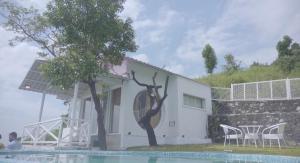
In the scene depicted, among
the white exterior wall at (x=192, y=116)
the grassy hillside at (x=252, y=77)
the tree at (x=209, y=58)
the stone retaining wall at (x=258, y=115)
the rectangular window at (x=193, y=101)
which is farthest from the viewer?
the tree at (x=209, y=58)

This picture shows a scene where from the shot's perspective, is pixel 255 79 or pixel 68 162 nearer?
pixel 68 162

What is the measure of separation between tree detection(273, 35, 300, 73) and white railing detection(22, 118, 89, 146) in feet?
69.6

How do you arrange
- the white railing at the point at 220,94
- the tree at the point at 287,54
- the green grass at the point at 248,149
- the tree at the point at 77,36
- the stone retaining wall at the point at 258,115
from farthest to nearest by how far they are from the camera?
the tree at the point at 287,54, the white railing at the point at 220,94, the stone retaining wall at the point at 258,115, the tree at the point at 77,36, the green grass at the point at 248,149

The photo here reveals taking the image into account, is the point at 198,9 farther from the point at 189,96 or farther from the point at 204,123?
the point at 204,123

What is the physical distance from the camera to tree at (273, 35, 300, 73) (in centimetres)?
2789

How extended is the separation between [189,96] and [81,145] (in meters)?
8.15

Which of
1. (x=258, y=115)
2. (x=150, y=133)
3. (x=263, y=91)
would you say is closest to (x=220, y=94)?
(x=263, y=91)

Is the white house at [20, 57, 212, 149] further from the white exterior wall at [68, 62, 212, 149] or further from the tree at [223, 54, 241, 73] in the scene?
the tree at [223, 54, 241, 73]

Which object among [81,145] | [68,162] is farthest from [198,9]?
[68,162]

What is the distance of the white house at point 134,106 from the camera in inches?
598

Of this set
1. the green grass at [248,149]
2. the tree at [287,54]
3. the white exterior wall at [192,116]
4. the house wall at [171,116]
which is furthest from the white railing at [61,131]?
the tree at [287,54]

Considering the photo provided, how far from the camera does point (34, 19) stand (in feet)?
44.1

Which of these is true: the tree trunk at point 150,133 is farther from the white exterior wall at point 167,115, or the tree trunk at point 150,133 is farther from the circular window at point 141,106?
the circular window at point 141,106

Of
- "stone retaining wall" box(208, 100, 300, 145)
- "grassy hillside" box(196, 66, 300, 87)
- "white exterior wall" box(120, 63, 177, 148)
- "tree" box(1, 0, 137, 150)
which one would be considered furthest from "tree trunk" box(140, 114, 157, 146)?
"grassy hillside" box(196, 66, 300, 87)
